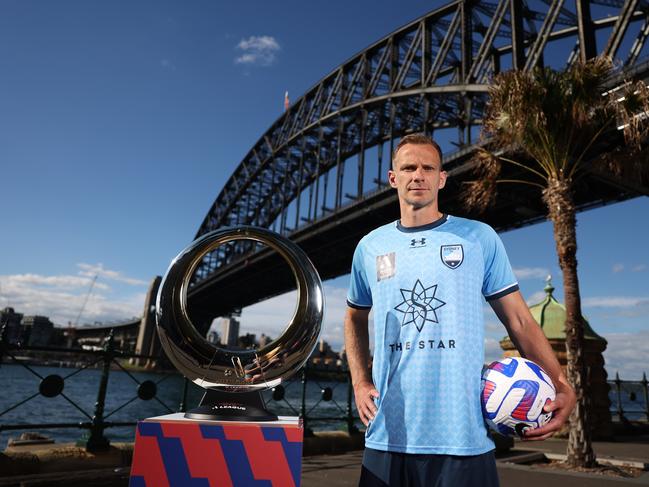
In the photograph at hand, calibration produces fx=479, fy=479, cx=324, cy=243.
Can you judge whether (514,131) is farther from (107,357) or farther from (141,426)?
(141,426)

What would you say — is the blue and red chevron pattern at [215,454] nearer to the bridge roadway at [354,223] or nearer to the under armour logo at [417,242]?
the under armour logo at [417,242]

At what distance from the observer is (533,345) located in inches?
64.0

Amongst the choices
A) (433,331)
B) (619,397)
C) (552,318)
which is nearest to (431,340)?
(433,331)

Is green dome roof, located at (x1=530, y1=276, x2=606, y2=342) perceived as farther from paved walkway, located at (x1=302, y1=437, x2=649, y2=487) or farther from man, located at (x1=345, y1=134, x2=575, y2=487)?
man, located at (x1=345, y1=134, x2=575, y2=487)

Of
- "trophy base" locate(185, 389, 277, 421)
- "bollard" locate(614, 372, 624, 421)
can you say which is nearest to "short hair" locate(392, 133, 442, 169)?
"trophy base" locate(185, 389, 277, 421)

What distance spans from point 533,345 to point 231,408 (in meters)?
1.03

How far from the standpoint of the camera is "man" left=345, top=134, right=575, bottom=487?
1478mm

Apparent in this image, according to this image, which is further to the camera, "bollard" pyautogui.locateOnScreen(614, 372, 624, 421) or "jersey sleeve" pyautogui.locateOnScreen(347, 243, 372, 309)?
"bollard" pyautogui.locateOnScreen(614, 372, 624, 421)

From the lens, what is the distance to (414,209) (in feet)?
5.74

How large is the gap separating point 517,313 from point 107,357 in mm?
5545

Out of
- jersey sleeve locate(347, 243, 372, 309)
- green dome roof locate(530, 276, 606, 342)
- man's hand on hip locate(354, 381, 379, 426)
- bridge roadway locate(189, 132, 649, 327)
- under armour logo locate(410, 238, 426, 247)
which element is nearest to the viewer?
man's hand on hip locate(354, 381, 379, 426)

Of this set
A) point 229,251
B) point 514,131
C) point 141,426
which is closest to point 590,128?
point 514,131

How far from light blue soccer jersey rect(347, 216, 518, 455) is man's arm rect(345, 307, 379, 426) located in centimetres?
4

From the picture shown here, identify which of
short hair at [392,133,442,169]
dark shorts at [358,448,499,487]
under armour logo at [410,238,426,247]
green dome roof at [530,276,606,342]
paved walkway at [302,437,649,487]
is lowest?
paved walkway at [302,437,649,487]
